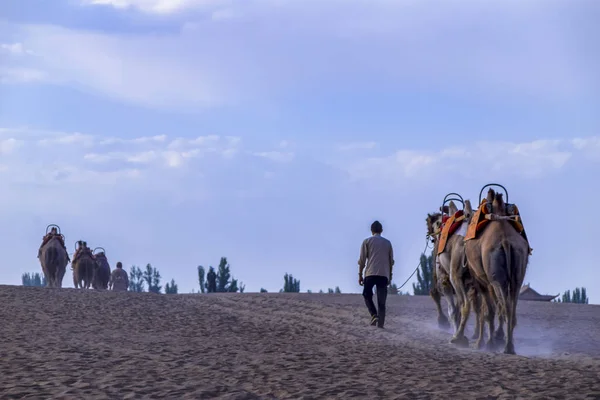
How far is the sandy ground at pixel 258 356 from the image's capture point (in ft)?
33.1

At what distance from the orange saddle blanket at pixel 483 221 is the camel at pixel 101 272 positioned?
2422cm

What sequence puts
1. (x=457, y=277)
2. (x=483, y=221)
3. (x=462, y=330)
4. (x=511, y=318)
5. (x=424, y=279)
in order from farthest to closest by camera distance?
(x=424, y=279)
(x=457, y=277)
(x=462, y=330)
(x=483, y=221)
(x=511, y=318)

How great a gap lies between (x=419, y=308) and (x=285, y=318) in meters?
7.16

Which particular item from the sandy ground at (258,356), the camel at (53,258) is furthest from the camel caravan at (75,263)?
the sandy ground at (258,356)

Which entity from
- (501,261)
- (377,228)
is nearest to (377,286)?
(377,228)

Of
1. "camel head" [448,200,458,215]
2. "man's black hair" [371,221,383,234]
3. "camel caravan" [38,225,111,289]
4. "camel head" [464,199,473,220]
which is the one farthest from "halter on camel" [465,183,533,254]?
"camel caravan" [38,225,111,289]

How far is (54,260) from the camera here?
1398 inches

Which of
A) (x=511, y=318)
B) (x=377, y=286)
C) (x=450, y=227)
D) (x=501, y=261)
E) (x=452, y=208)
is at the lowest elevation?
(x=511, y=318)

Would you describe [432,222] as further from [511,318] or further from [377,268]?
[511,318]

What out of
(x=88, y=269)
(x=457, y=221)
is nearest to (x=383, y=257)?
(x=457, y=221)

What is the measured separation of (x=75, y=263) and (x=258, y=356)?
2598cm

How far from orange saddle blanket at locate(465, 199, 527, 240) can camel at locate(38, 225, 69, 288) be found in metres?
22.1

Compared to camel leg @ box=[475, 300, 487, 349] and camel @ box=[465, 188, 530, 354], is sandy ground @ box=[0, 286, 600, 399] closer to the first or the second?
camel leg @ box=[475, 300, 487, 349]

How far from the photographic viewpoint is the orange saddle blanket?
15.6m
